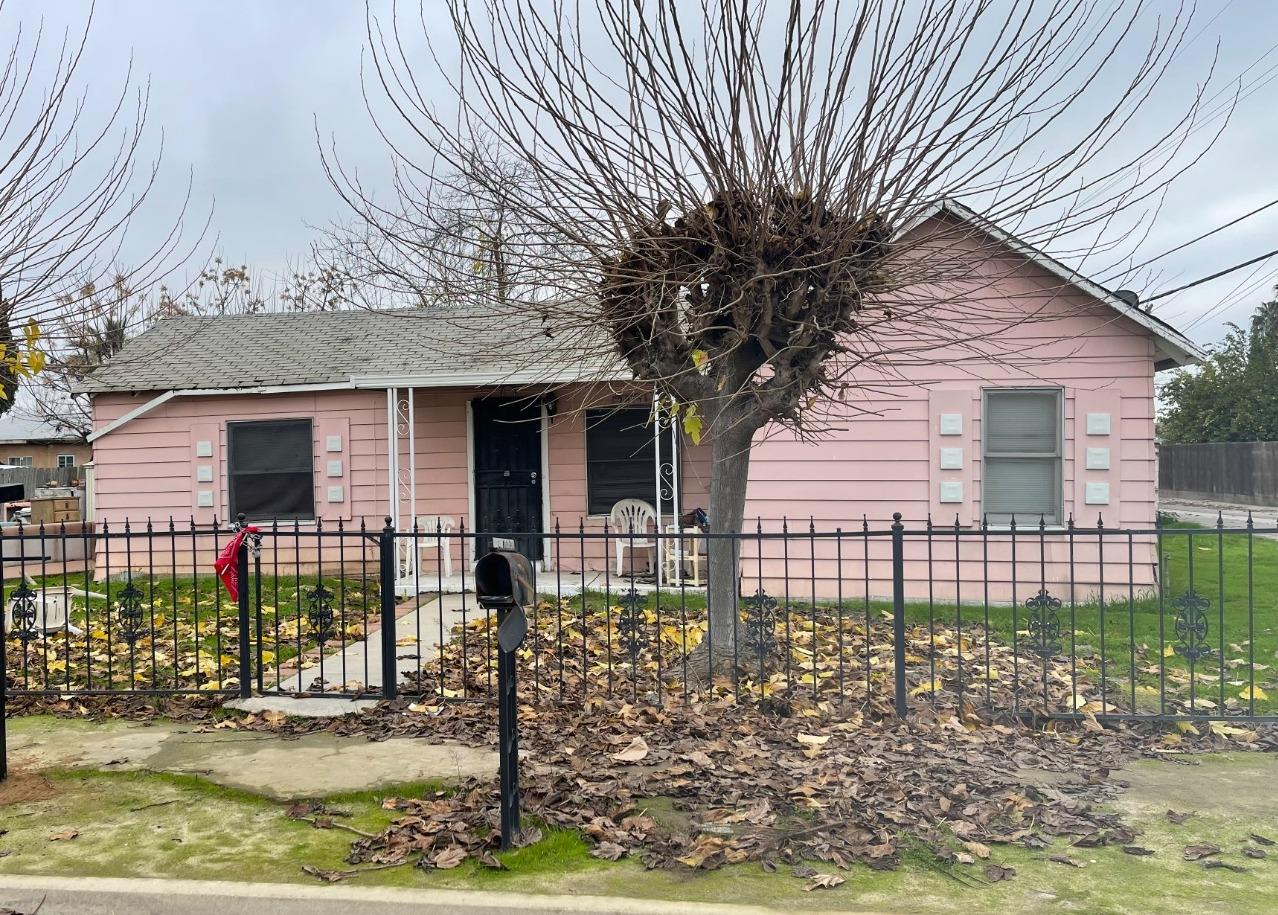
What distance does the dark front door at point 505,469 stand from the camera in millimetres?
12047

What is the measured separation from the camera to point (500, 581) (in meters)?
3.94

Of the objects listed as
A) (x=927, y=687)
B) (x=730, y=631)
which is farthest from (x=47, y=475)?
(x=927, y=687)

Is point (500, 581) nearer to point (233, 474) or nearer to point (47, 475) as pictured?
point (233, 474)

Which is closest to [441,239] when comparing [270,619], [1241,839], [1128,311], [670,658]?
[670,658]

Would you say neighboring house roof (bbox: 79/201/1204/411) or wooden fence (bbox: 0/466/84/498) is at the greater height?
neighboring house roof (bbox: 79/201/1204/411)

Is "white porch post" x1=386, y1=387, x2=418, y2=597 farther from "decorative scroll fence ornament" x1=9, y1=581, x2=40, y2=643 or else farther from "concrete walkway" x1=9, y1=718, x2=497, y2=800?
"concrete walkway" x1=9, y1=718, x2=497, y2=800

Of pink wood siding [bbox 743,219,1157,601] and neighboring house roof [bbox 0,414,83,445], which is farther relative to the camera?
neighboring house roof [bbox 0,414,83,445]

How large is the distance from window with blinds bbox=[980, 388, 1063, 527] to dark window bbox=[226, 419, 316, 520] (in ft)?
28.5

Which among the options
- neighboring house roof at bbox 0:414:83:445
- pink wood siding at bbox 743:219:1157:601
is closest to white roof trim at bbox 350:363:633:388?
pink wood siding at bbox 743:219:1157:601

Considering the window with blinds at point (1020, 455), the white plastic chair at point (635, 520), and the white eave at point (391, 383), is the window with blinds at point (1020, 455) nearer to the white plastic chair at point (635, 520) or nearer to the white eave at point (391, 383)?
the white plastic chair at point (635, 520)

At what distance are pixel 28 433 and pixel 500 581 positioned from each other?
44.6 metres

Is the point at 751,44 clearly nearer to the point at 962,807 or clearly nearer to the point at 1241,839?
the point at 962,807

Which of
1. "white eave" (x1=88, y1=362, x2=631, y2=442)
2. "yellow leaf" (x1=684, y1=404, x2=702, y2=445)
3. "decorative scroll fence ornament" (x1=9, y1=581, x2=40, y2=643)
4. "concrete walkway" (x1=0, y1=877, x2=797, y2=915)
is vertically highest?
"white eave" (x1=88, y1=362, x2=631, y2=442)

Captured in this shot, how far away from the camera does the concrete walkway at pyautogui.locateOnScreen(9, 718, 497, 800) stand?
4.60m
